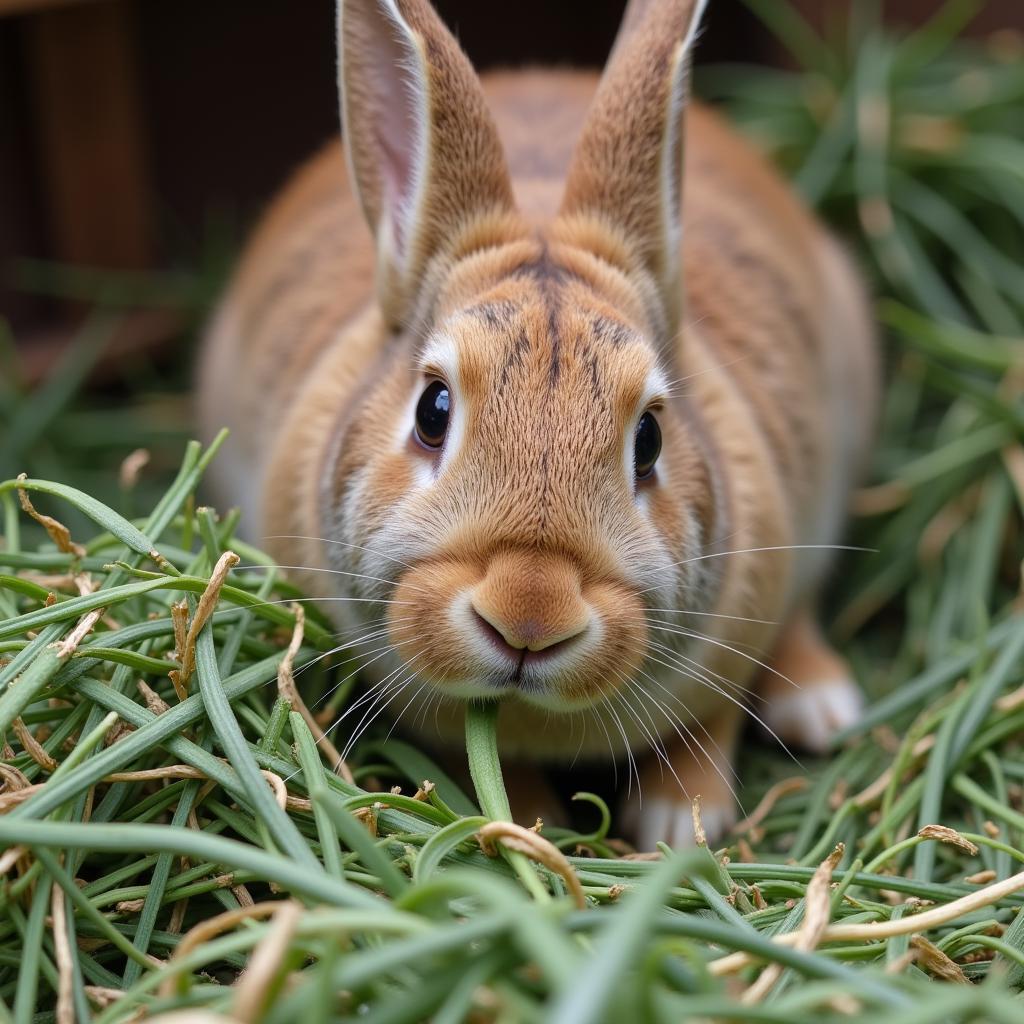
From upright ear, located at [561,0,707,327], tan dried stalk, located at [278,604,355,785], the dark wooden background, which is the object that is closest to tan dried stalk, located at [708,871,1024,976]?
tan dried stalk, located at [278,604,355,785]

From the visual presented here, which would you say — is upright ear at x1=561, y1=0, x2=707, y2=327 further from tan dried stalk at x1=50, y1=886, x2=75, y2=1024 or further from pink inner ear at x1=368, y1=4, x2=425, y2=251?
tan dried stalk at x1=50, y1=886, x2=75, y2=1024

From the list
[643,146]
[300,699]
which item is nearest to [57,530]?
[300,699]

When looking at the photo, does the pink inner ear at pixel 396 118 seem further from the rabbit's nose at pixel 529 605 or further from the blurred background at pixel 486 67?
the blurred background at pixel 486 67

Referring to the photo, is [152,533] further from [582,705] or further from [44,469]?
[44,469]

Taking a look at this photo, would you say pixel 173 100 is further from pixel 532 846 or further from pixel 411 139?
pixel 532 846

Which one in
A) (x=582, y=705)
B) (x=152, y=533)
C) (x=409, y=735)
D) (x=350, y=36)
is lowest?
(x=409, y=735)

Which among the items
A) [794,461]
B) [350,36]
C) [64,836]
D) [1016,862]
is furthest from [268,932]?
[794,461]

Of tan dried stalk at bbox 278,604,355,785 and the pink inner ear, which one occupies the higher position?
the pink inner ear

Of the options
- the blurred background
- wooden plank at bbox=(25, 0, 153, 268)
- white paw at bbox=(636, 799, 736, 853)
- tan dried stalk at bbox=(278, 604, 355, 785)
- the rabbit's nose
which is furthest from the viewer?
wooden plank at bbox=(25, 0, 153, 268)
